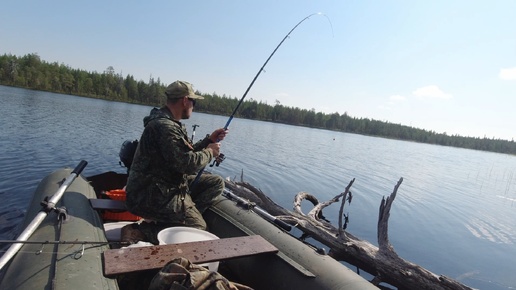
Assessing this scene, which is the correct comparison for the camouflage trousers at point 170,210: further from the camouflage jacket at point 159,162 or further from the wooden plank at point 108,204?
the wooden plank at point 108,204

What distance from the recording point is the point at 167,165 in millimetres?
3594

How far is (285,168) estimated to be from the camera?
18.0 m

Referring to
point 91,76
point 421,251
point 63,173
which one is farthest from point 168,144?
point 91,76

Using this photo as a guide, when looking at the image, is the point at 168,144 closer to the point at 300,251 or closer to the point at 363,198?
the point at 300,251

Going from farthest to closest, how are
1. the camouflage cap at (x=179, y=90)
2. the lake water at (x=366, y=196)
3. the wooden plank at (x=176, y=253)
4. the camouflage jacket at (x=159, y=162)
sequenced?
the lake water at (x=366, y=196), the camouflage cap at (x=179, y=90), the camouflage jacket at (x=159, y=162), the wooden plank at (x=176, y=253)

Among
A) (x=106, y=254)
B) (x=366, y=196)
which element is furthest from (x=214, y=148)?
(x=366, y=196)

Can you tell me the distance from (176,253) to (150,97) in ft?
295

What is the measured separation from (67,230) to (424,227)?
38.3 feet

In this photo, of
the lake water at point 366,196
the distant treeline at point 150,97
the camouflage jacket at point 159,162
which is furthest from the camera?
the distant treeline at point 150,97

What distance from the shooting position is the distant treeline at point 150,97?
225ft

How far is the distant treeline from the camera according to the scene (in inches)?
2704

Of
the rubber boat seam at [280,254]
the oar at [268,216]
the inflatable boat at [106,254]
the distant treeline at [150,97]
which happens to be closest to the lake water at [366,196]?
the inflatable boat at [106,254]

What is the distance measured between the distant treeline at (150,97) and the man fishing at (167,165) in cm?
7379

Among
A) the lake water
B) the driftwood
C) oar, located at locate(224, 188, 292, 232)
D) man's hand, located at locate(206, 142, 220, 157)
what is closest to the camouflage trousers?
man's hand, located at locate(206, 142, 220, 157)
